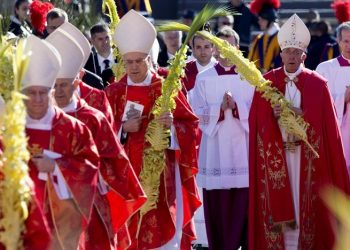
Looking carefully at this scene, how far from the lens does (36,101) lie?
25.7 feet

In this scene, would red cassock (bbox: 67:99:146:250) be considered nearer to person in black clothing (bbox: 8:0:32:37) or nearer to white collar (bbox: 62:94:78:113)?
white collar (bbox: 62:94:78:113)

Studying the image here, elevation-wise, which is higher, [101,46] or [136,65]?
[101,46]

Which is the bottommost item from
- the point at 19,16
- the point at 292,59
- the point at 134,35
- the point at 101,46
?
the point at 292,59

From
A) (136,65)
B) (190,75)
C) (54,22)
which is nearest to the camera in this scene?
(136,65)

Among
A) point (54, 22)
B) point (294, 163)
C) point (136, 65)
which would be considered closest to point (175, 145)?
point (136, 65)

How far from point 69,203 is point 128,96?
2.22 metres

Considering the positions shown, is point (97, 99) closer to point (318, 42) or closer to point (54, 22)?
point (54, 22)

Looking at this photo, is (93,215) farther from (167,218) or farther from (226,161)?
(226,161)

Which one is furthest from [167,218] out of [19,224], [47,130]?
[19,224]

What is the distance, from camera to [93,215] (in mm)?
8633

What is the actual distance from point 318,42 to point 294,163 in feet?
18.8

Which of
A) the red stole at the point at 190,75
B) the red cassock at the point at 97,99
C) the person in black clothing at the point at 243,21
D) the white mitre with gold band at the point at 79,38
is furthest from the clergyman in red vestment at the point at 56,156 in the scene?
the person in black clothing at the point at 243,21

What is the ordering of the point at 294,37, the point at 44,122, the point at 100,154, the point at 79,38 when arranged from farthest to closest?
1. the point at 294,37
2. the point at 79,38
3. the point at 100,154
4. the point at 44,122

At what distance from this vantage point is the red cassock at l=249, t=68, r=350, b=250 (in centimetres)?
1103
